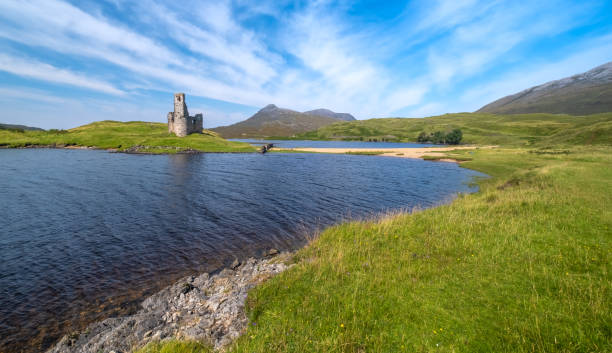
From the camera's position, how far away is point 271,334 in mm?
7586

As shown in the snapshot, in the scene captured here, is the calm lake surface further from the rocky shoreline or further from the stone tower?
the stone tower

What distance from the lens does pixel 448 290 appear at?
29.9 feet

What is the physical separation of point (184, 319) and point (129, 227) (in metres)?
14.9

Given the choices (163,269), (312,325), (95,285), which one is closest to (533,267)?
(312,325)

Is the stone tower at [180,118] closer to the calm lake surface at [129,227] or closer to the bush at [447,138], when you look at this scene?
the calm lake surface at [129,227]

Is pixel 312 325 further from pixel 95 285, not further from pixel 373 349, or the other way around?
pixel 95 285

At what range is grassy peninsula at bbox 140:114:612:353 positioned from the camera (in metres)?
6.95

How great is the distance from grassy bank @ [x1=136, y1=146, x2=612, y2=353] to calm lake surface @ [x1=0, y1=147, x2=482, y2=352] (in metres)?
7.15

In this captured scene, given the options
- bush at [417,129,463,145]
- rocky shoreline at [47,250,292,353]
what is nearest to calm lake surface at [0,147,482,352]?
rocky shoreline at [47,250,292,353]

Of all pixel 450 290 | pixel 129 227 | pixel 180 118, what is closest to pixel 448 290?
pixel 450 290

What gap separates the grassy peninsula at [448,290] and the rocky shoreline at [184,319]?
746 millimetres

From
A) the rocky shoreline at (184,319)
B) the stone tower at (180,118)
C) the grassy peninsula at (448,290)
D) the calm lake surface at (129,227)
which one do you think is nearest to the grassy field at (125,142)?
the stone tower at (180,118)

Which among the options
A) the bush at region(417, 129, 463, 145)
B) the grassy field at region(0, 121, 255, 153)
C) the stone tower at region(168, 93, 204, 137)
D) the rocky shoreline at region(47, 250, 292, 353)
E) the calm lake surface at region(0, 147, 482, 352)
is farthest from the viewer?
the bush at region(417, 129, 463, 145)

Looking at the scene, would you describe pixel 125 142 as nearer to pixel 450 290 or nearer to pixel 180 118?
pixel 180 118
